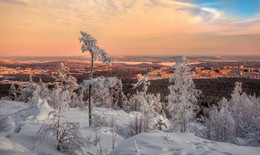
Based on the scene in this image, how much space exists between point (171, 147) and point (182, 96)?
971 centimetres

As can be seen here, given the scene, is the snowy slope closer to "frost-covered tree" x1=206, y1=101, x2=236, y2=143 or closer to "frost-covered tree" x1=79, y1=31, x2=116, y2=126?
"frost-covered tree" x1=79, y1=31, x2=116, y2=126

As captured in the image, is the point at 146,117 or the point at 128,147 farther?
the point at 146,117

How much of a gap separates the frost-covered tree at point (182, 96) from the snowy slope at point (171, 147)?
8.95 meters

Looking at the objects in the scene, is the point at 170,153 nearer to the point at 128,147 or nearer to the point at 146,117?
the point at 128,147

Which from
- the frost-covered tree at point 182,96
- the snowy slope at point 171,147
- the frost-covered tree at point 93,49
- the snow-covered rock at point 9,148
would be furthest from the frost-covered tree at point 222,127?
the snow-covered rock at point 9,148

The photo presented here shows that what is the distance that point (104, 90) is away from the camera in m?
12.6

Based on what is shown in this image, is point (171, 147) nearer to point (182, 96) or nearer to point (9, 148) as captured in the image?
point (9, 148)

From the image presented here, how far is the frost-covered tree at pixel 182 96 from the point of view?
13.4 m

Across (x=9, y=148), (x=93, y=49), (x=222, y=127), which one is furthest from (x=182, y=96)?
(x=9, y=148)

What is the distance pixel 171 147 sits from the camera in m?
4.18

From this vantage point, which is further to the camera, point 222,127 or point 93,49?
point 222,127

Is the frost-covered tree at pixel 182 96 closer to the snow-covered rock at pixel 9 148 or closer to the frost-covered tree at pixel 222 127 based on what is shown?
the frost-covered tree at pixel 222 127

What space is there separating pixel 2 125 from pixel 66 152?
143 inches

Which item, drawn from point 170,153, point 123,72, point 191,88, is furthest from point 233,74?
point 170,153
